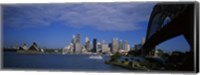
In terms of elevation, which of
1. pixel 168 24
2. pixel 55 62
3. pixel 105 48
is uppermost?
pixel 168 24

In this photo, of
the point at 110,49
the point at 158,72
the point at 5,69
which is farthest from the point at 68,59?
the point at 158,72

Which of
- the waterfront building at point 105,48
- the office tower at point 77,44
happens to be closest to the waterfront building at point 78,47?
the office tower at point 77,44

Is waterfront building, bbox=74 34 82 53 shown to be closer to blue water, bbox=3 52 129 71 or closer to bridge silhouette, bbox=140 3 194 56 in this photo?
blue water, bbox=3 52 129 71

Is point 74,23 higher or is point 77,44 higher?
point 74,23

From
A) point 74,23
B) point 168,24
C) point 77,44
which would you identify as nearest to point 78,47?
point 77,44

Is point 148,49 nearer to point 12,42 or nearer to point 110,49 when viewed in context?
point 110,49

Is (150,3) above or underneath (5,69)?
above

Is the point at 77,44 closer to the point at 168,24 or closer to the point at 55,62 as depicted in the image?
the point at 55,62

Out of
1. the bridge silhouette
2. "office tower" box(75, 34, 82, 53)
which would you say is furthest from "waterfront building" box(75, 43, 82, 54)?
the bridge silhouette
